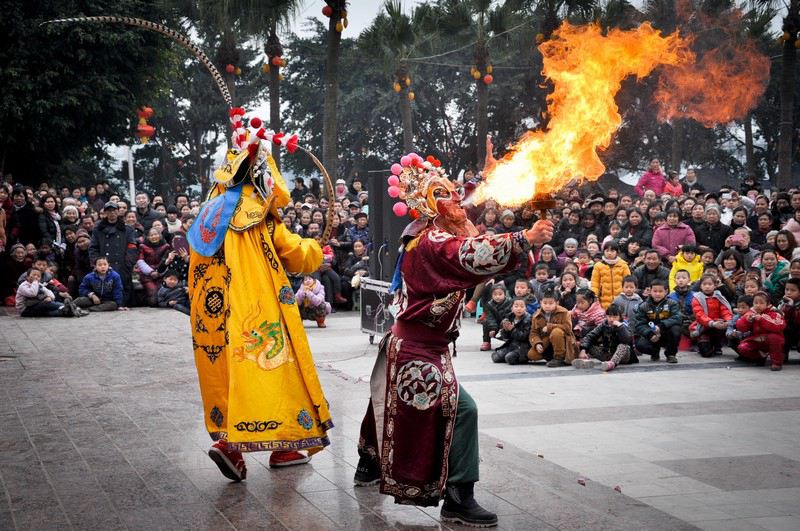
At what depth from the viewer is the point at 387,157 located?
4559 cm

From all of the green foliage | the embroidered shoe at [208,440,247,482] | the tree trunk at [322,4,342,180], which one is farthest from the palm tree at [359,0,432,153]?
the embroidered shoe at [208,440,247,482]

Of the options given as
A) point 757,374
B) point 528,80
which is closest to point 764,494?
point 757,374

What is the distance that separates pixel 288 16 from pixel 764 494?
17890 millimetres

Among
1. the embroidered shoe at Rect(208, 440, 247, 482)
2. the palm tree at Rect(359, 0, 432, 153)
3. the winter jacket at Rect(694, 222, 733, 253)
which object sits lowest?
the embroidered shoe at Rect(208, 440, 247, 482)

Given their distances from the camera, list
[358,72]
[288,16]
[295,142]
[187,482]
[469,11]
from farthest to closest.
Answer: [358,72]
[469,11]
[288,16]
[295,142]
[187,482]

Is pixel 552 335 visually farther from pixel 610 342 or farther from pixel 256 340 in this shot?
pixel 256 340

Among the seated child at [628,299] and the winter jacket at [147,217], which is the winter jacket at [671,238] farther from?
the winter jacket at [147,217]

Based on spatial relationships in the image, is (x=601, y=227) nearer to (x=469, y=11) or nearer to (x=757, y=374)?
(x=757, y=374)

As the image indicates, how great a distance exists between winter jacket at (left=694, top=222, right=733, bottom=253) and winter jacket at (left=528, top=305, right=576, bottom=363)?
3.84m

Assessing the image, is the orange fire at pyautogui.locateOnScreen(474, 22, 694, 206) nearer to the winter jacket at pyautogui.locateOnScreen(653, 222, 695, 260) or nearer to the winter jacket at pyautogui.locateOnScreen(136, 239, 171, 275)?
the winter jacket at pyautogui.locateOnScreen(653, 222, 695, 260)

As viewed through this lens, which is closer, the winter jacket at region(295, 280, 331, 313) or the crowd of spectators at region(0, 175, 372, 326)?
the winter jacket at region(295, 280, 331, 313)

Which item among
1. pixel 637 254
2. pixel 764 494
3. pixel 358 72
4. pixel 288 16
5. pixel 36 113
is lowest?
pixel 764 494

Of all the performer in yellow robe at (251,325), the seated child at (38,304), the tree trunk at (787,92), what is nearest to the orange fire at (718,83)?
the tree trunk at (787,92)

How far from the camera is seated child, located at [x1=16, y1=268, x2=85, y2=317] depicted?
14.7 m
